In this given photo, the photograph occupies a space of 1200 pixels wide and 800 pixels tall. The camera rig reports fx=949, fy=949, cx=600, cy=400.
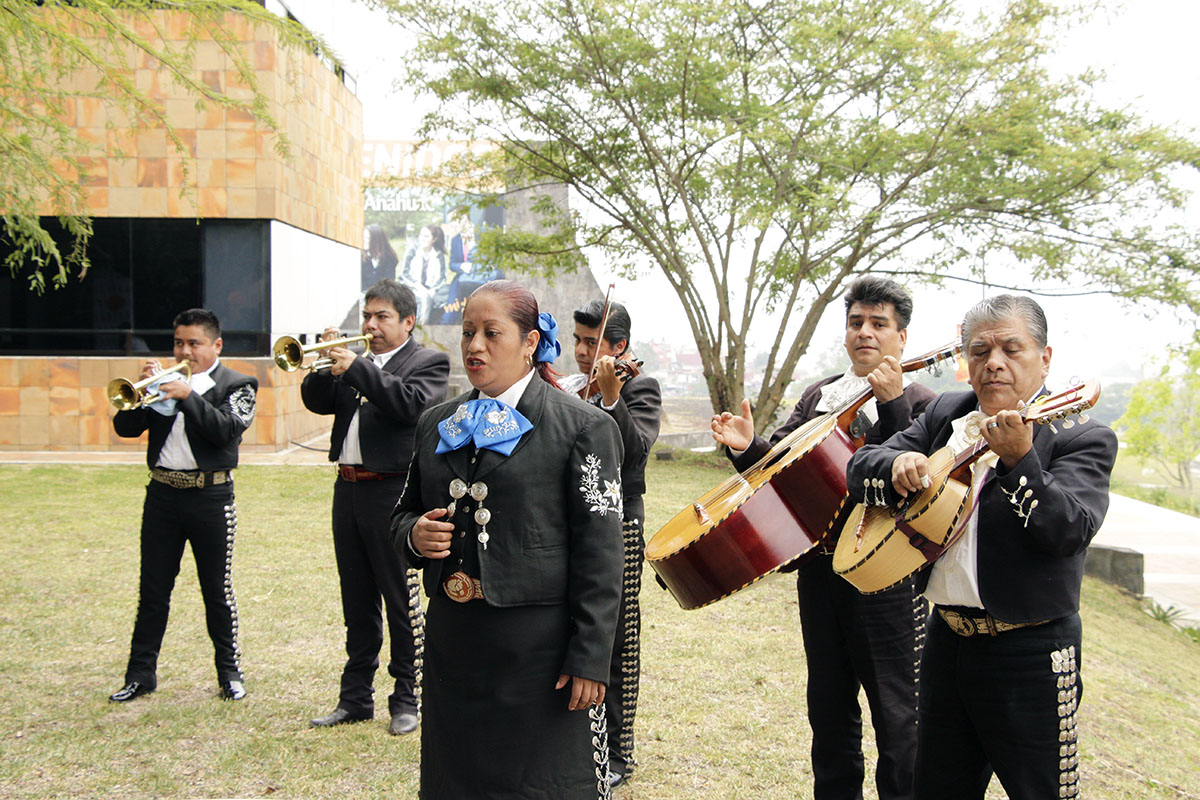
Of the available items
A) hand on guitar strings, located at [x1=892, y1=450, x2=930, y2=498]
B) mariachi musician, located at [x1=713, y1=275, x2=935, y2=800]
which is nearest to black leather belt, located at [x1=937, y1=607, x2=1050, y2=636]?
hand on guitar strings, located at [x1=892, y1=450, x2=930, y2=498]

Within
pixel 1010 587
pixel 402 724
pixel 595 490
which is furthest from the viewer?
pixel 402 724

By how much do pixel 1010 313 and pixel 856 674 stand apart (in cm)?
149

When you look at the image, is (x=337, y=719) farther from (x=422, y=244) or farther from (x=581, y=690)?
(x=422, y=244)

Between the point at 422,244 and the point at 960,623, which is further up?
the point at 422,244

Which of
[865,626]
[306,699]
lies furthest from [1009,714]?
[306,699]

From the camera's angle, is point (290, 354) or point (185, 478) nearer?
point (290, 354)

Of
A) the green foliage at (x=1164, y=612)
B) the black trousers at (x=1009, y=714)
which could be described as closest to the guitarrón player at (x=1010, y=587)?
the black trousers at (x=1009, y=714)

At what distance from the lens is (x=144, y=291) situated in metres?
15.4

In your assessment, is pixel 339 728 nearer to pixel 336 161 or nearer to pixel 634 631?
pixel 634 631

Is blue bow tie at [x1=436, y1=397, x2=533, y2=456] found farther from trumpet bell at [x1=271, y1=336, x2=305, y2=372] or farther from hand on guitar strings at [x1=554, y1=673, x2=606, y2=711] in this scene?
trumpet bell at [x1=271, y1=336, x2=305, y2=372]

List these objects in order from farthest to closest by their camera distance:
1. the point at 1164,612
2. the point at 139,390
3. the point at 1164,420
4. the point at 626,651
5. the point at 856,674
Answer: the point at 1164,420
the point at 1164,612
the point at 139,390
the point at 626,651
the point at 856,674

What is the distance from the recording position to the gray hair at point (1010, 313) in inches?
101

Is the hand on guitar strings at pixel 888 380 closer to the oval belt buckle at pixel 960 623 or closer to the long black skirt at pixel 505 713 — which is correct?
the oval belt buckle at pixel 960 623

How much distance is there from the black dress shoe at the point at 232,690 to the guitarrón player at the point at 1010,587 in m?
3.64
